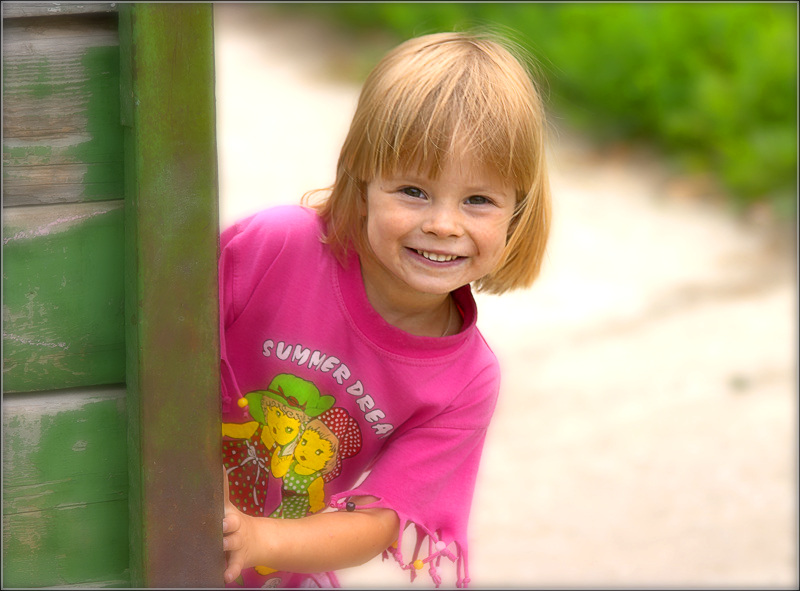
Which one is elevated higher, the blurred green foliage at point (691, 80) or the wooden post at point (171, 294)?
the wooden post at point (171, 294)

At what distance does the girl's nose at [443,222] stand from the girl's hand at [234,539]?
1.31 ft

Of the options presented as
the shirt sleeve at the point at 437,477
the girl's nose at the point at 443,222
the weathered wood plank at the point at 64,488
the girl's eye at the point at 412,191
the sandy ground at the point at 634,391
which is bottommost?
the sandy ground at the point at 634,391

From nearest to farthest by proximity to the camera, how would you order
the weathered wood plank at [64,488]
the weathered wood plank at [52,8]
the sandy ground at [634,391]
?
the weathered wood plank at [52,8] < the weathered wood plank at [64,488] < the sandy ground at [634,391]

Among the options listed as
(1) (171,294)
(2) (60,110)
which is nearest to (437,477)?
(1) (171,294)

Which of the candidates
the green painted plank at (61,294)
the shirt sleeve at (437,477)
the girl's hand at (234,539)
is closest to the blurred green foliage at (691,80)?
the shirt sleeve at (437,477)

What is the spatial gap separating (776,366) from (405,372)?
13.3 feet

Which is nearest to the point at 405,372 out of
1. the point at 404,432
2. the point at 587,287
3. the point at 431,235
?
the point at 404,432

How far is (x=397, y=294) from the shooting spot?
1.59 meters

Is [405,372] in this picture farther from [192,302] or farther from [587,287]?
[587,287]

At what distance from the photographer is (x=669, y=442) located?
477 cm

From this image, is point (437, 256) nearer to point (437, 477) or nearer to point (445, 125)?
point (445, 125)

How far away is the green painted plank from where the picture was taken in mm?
1096

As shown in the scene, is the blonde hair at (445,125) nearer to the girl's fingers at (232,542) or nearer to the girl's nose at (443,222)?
the girl's nose at (443,222)

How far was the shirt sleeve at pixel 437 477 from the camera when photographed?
1539mm
